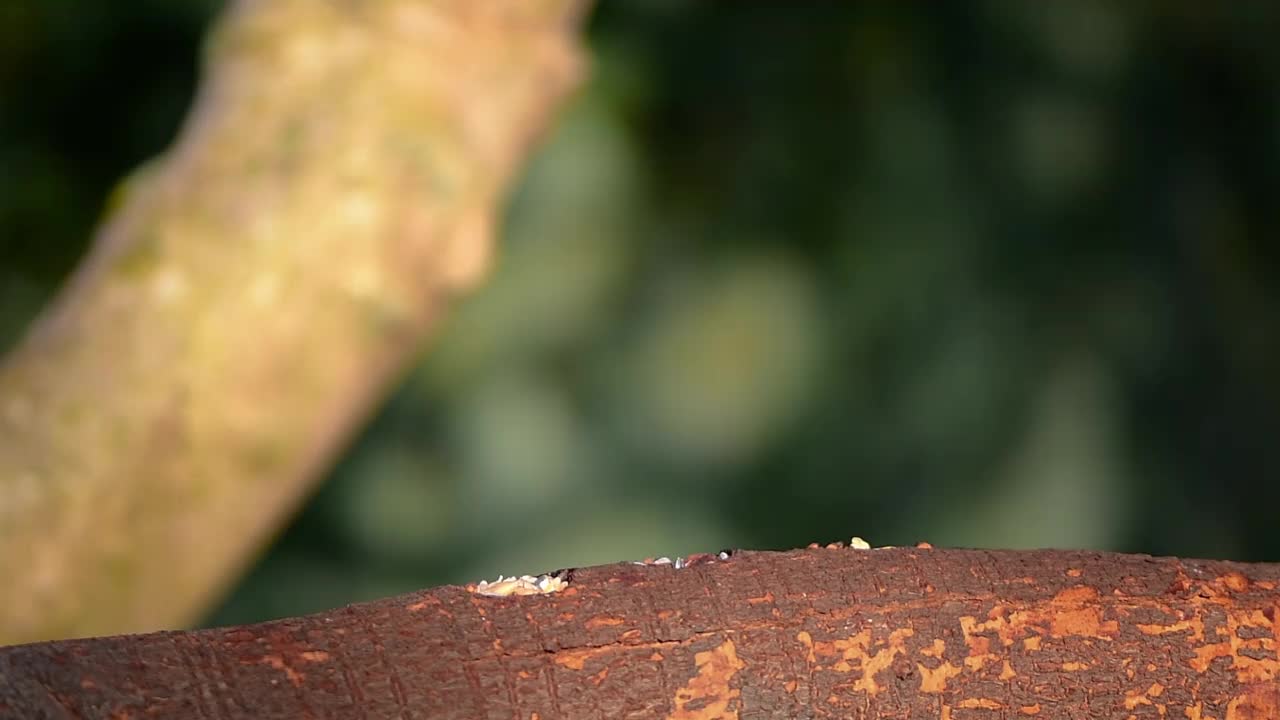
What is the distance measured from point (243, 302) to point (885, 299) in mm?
1161

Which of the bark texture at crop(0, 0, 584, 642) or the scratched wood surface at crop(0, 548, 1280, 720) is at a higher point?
the bark texture at crop(0, 0, 584, 642)

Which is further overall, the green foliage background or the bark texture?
the green foliage background

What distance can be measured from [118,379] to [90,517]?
0.33ft

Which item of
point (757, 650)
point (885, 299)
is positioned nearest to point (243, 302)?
point (757, 650)

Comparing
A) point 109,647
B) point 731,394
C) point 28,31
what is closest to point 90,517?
point 109,647

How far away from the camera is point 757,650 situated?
456mm

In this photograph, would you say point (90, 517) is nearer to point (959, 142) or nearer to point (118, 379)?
point (118, 379)

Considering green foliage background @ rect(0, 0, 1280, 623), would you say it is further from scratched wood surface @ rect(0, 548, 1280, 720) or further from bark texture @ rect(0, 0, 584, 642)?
scratched wood surface @ rect(0, 548, 1280, 720)

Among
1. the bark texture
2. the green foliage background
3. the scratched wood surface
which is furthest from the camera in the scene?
the green foliage background

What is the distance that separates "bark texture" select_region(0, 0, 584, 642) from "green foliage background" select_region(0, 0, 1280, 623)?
863 mm

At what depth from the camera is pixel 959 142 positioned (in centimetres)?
219

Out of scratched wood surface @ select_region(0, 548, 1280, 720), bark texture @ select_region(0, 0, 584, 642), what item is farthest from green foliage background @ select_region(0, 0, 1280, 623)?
scratched wood surface @ select_region(0, 548, 1280, 720)

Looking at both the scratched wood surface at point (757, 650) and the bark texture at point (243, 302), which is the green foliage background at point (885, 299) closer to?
the bark texture at point (243, 302)

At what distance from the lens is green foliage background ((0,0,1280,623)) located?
2.15m
